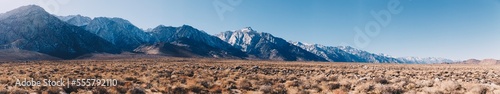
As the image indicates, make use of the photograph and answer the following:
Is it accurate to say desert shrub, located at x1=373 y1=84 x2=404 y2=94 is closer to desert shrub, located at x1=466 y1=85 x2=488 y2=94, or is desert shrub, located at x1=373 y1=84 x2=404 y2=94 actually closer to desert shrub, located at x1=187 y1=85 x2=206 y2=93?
desert shrub, located at x1=466 y1=85 x2=488 y2=94

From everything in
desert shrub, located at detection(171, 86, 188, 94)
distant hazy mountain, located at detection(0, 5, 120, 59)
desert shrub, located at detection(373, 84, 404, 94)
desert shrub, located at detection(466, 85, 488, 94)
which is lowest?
desert shrub, located at detection(171, 86, 188, 94)

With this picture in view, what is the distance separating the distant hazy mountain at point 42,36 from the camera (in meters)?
139

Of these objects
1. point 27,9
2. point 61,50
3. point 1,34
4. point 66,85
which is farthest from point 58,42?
point 66,85

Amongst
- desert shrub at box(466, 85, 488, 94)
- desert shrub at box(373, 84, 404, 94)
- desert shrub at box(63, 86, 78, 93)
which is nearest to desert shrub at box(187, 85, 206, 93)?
desert shrub at box(63, 86, 78, 93)

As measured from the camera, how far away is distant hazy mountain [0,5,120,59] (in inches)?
5472

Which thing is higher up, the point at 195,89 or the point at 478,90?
the point at 478,90

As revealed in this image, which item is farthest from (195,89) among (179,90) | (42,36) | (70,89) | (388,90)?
(42,36)

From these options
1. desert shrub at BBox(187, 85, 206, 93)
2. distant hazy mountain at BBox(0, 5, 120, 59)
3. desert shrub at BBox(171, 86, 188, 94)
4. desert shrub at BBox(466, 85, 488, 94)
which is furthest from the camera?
distant hazy mountain at BBox(0, 5, 120, 59)

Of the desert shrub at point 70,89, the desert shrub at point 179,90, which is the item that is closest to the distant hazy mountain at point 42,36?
the desert shrub at point 70,89

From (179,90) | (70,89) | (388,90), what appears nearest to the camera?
(388,90)

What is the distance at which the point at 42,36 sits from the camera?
15188cm

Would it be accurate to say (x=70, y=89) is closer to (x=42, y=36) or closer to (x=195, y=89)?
(x=195, y=89)

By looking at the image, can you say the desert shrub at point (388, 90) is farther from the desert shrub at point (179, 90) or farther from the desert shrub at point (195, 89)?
the desert shrub at point (179, 90)

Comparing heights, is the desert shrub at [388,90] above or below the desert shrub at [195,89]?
above
